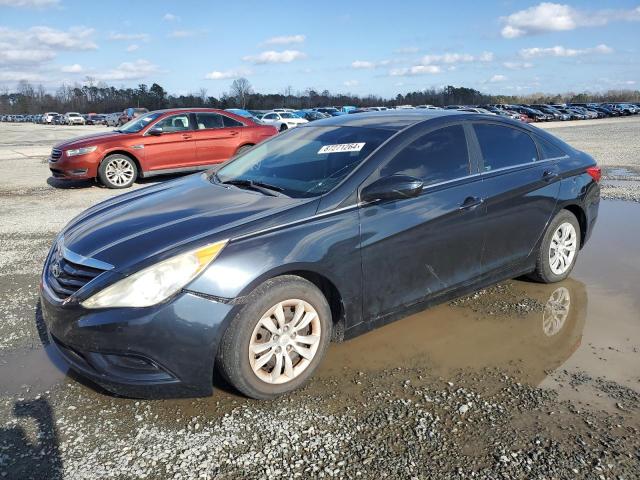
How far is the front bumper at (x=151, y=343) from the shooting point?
267 cm

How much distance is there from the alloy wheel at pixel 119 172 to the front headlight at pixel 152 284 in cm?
827

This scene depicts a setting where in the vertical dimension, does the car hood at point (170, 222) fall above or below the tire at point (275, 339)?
above

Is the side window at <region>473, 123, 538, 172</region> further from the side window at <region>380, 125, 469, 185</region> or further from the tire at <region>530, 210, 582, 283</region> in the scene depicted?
the tire at <region>530, 210, 582, 283</region>

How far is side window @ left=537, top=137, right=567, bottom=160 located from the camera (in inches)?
182

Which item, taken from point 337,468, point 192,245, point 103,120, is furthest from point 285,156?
point 103,120

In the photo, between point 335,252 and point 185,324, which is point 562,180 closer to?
point 335,252

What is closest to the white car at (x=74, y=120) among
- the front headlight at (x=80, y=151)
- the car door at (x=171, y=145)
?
the car door at (x=171, y=145)

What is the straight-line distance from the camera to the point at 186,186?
4.07 meters

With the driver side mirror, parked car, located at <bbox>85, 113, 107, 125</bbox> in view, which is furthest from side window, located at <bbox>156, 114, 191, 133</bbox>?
parked car, located at <bbox>85, 113, 107, 125</bbox>

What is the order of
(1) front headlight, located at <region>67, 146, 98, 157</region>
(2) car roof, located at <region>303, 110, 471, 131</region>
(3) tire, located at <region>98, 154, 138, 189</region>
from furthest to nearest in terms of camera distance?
(3) tire, located at <region>98, 154, 138, 189</region>
(1) front headlight, located at <region>67, 146, 98, 157</region>
(2) car roof, located at <region>303, 110, 471, 131</region>

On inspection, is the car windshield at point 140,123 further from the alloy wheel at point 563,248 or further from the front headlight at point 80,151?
the alloy wheel at point 563,248

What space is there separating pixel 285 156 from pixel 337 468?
2.41 m

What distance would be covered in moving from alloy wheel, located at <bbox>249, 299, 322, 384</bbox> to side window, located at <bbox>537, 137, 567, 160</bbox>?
2.77 m

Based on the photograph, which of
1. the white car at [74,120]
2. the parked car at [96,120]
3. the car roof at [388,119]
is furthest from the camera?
the white car at [74,120]
